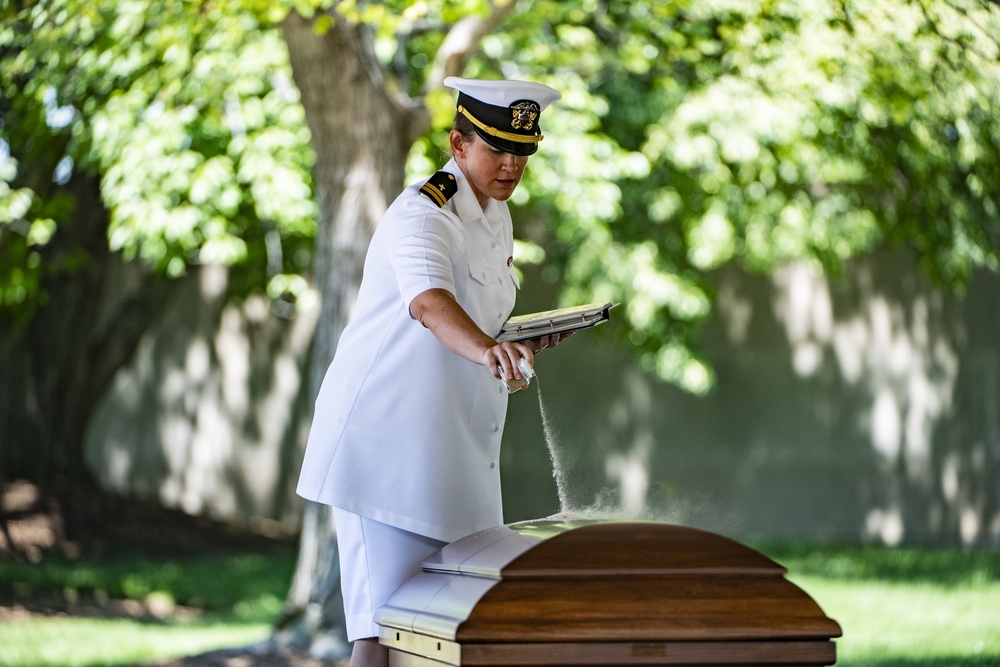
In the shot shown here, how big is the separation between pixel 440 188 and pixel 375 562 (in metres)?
0.85

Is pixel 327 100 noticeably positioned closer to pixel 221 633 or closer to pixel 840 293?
pixel 221 633

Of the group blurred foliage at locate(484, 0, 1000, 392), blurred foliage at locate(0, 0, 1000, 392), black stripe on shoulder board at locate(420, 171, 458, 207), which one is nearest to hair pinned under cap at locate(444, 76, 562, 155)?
black stripe on shoulder board at locate(420, 171, 458, 207)

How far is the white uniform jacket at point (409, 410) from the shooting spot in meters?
2.80

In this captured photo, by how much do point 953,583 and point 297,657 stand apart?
219 inches

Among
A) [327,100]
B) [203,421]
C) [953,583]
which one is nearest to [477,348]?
[327,100]

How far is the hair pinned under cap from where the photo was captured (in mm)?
2781

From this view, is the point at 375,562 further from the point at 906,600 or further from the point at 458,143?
the point at 906,600

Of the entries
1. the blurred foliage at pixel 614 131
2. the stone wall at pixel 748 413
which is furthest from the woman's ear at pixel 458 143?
the stone wall at pixel 748 413

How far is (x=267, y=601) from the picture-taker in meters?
9.12

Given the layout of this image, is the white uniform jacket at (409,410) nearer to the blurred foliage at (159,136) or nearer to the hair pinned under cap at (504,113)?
the hair pinned under cap at (504,113)

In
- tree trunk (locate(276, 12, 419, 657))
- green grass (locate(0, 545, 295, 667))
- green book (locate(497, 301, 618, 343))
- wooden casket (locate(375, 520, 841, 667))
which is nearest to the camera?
wooden casket (locate(375, 520, 841, 667))

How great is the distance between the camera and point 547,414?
2875mm

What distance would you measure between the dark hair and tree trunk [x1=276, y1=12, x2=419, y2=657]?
12.1 ft

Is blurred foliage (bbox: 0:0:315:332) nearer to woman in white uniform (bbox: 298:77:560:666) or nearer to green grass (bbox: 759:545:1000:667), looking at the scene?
woman in white uniform (bbox: 298:77:560:666)
